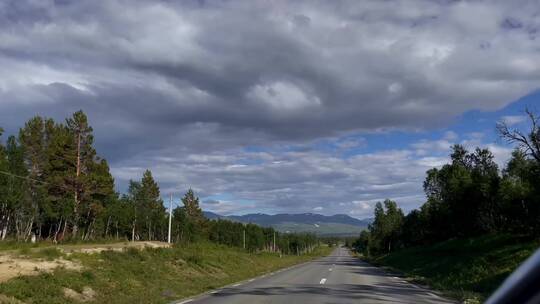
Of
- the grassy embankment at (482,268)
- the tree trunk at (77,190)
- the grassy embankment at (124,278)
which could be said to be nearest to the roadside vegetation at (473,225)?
the grassy embankment at (482,268)

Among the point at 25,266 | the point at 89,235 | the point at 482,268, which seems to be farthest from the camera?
the point at 89,235

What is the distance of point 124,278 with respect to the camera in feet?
72.8

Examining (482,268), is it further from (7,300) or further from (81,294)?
(7,300)

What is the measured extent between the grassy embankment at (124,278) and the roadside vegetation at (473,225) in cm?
1136

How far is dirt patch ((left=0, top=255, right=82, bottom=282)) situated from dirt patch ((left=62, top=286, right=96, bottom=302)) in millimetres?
1783

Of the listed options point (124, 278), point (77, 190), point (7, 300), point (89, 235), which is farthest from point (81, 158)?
point (7, 300)

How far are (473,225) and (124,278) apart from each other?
51196 millimetres

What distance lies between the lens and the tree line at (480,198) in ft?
131

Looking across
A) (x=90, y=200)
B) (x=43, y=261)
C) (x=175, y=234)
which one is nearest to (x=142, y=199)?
(x=175, y=234)

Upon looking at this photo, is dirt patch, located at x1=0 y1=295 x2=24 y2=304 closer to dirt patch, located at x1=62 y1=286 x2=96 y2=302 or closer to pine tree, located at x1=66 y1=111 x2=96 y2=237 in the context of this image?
dirt patch, located at x1=62 y1=286 x2=96 y2=302

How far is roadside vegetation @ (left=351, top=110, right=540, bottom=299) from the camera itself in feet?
89.8

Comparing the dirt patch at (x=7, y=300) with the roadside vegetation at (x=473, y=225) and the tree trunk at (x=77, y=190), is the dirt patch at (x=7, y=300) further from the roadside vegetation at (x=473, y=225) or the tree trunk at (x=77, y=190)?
the tree trunk at (x=77, y=190)

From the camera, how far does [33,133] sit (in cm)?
6391

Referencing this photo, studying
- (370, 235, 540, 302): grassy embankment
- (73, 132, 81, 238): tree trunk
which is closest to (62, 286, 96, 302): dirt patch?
(370, 235, 540, 302): grassy embankment
